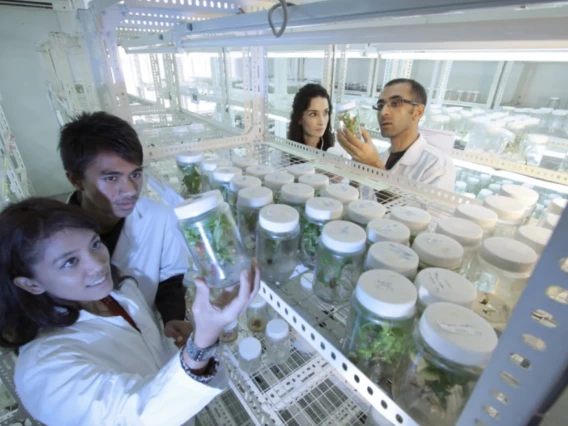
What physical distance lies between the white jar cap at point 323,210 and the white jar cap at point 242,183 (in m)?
0.20

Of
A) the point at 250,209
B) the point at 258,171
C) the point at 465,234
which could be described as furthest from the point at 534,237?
the point at 258,171

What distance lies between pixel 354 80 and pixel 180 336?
444 centimetres

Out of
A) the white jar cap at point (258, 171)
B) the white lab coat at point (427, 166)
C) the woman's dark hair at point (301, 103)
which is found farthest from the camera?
the woman's dark hair at point (301, 103)

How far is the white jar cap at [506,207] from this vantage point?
0.62m

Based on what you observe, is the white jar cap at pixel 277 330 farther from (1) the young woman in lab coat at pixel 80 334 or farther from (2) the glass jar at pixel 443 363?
(2) the glass jar at pixel 443 363

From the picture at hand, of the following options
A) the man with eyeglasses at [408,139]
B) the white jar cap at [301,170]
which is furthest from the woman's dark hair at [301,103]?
the white jar cap at [301,170]

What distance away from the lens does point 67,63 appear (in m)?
2.66

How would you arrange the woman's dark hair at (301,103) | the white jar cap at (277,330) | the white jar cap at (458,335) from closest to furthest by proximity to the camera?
1. the white jar cap at (458,335)
2. the white jar cap at (277,330)
3. the woman's dark hair at (301,103)

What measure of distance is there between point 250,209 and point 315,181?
22 cm

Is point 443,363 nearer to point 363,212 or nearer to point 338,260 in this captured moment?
point 338,260

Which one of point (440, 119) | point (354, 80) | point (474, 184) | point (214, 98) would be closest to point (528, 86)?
point (440, 119)

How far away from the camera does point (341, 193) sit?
2.35ft

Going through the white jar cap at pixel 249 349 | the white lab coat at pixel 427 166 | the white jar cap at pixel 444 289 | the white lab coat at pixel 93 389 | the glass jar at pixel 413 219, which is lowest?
the white jar cap at pixel 249 349

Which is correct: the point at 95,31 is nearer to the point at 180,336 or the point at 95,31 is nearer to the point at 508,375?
the point at 180,336
